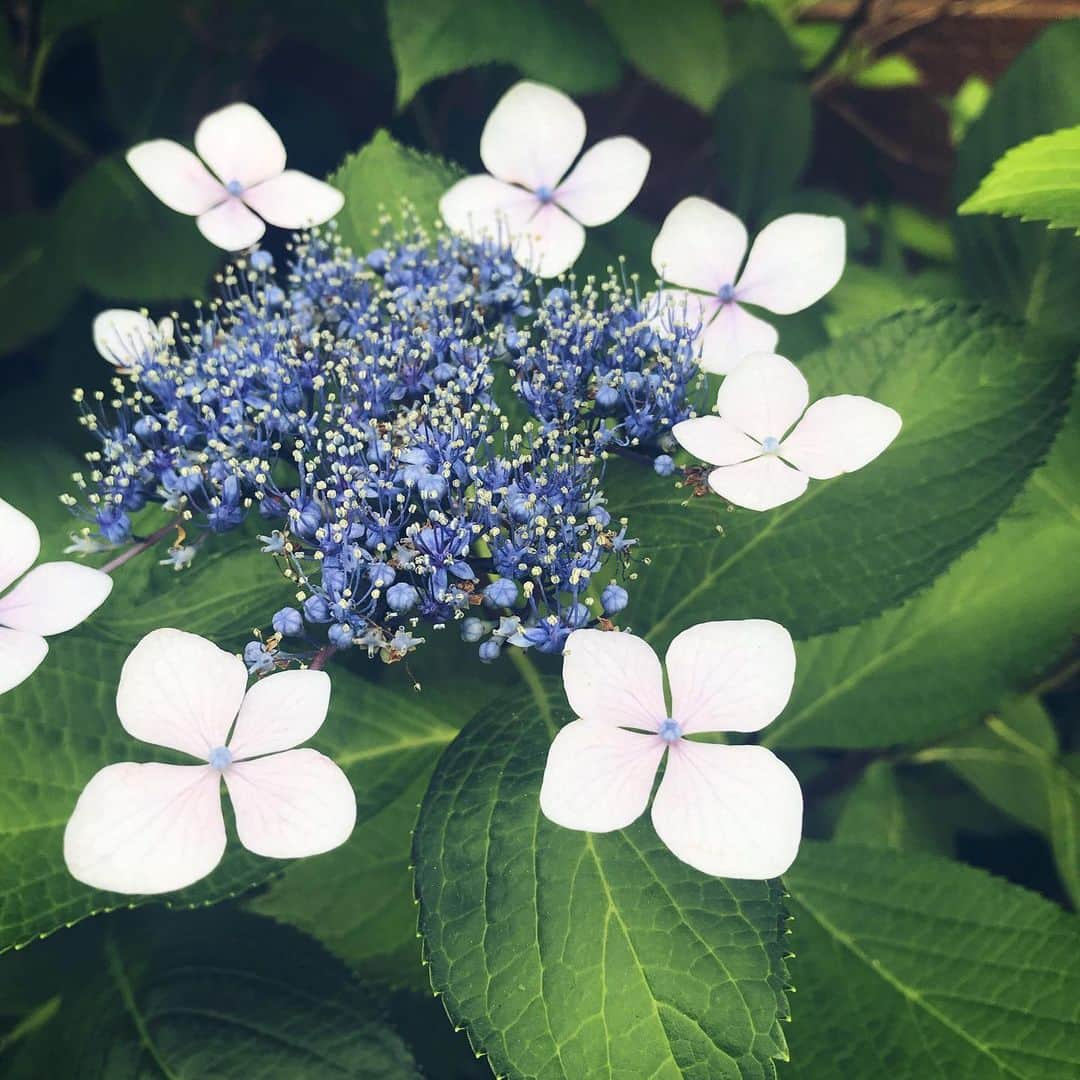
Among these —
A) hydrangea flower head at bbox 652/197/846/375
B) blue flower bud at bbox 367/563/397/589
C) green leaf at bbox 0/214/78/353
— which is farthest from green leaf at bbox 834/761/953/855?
Result: green leaf at bbox 0/214/78/353

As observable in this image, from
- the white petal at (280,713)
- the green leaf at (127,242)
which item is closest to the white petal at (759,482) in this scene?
the white petal at (280,713)

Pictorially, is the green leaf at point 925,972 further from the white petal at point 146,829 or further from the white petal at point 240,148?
the white petal at point 240,148

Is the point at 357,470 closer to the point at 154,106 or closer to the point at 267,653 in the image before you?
the point at 267,653

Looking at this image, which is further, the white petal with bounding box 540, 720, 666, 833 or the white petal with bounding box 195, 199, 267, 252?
the white petal with bounding box 195, 199, 267, 252

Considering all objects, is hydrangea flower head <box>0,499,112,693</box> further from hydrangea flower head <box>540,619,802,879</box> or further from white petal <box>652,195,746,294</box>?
white petal <box>652,195,746,294</box>

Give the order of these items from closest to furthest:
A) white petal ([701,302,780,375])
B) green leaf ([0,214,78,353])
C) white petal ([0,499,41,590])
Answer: white petal ([0,499,41,590]) < white petal ([701,302,780,375]) < green leaf ([0,214,78,353])

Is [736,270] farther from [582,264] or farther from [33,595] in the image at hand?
[33,595]

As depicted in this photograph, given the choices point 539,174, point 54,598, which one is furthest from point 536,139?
point 54,598
